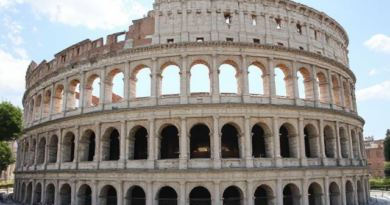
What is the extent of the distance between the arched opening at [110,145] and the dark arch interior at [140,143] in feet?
5.48

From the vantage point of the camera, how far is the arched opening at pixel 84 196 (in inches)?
930

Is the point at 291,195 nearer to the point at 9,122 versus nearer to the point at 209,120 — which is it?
the point at 209,120

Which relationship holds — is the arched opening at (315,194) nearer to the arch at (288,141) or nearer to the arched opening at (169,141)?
the arch at (288,141)

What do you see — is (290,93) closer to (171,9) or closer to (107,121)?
(171,9)

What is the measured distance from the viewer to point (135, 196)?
76.4ft

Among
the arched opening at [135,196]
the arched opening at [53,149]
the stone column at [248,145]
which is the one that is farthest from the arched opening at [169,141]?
the arched opening at [53,149]

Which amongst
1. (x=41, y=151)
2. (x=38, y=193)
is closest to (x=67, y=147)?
(x=41, y=151)

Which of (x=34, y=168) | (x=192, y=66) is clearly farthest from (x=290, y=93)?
(x=34, y=168)

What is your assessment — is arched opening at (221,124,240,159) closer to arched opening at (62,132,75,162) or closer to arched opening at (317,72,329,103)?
arched opening at (317,72,329,103)

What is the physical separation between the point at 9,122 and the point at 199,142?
18.3 meters

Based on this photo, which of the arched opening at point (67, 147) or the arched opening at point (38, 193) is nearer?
the arched opening at point (67, 147)

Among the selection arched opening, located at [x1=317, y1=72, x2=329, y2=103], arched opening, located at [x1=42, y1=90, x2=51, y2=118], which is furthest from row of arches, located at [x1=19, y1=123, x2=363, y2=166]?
arched opening, located at [x1=42, y1=90, x2=51, y2=118]

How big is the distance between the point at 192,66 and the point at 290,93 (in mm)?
7802

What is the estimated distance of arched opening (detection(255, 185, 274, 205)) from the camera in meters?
21.1
